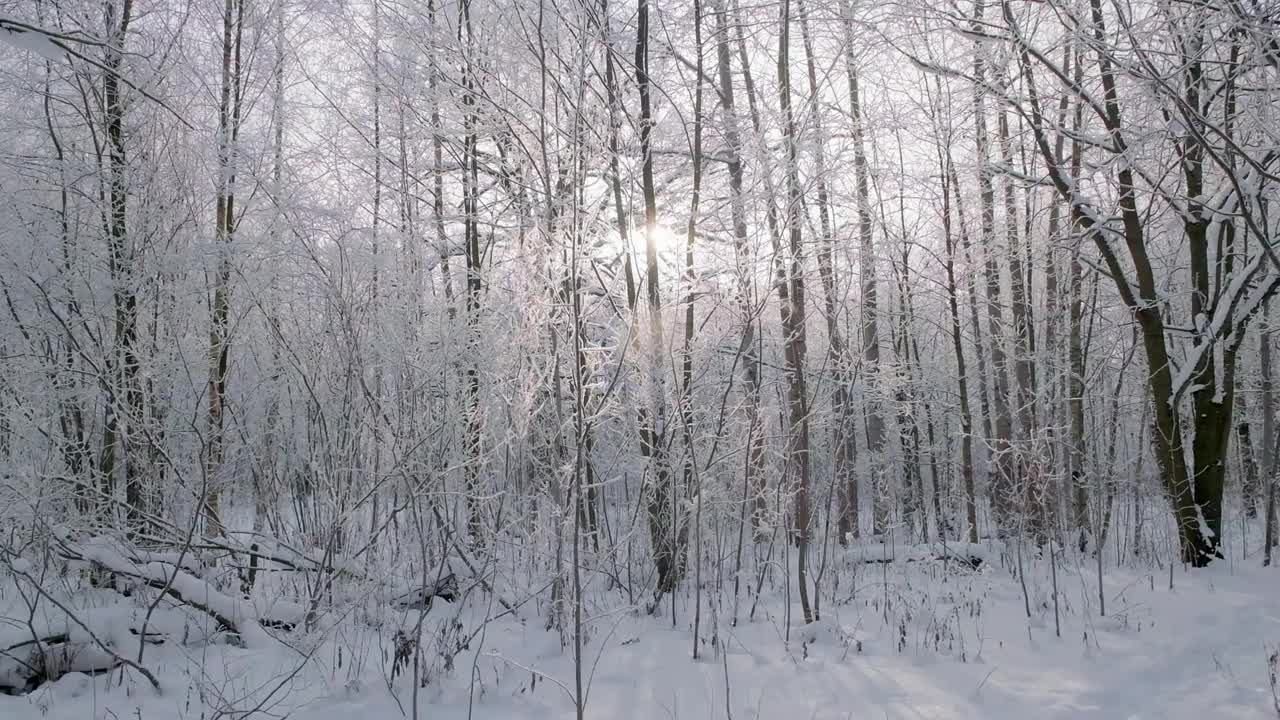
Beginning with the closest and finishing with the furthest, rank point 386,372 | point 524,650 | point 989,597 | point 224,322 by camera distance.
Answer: point 524,650 < point 386,372 < point 989,597 < point 224,322

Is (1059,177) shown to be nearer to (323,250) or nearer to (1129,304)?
(1129,304)

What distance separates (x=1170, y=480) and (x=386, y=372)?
21.0 ft

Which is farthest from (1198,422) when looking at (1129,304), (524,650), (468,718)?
(468,718)

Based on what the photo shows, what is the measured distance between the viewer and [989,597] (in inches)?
209

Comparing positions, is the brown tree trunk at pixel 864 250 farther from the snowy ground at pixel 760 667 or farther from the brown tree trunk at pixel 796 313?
the snowy ground at pixel 760 667

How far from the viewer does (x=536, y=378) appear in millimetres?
3893

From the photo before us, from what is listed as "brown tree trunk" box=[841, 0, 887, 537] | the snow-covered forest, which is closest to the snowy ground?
the snow-covered forest

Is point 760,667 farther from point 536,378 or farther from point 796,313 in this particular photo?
point 796,313

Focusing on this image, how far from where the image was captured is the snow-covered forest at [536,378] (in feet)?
11.1

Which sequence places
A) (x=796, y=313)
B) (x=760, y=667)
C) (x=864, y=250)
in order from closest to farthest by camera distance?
1. (x=760, y=667)
2. (x=796, y=313)
3. (x=864, y=250)

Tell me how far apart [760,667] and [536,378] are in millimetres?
1933

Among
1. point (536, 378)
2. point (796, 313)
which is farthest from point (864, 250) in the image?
point (536, 378)

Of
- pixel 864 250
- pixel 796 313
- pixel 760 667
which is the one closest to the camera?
pixel 760 667

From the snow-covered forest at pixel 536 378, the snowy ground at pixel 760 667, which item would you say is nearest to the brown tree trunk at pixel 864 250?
the snow-covered forest at pixel 536 378
